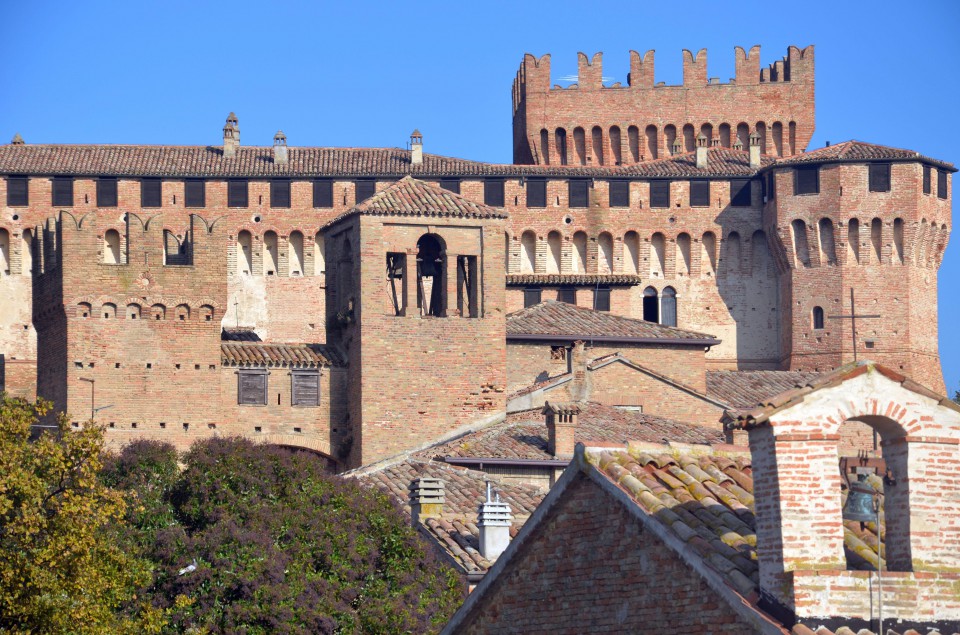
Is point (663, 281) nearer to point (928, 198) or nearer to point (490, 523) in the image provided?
point (928, 198)

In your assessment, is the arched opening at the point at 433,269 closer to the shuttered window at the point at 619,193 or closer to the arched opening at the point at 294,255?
the arched opening at the point at 294,255

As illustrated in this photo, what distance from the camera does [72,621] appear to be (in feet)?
71.8

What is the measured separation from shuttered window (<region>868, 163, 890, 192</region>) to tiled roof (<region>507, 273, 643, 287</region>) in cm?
886

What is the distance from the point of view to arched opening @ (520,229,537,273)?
74438mm

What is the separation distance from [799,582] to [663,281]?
61.9 m

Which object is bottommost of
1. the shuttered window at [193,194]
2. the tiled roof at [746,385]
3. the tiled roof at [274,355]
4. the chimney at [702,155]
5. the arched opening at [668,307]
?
the tiled roof at [746,385]

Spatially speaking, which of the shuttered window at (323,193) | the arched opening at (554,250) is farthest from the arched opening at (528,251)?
the shuttered window at (323,193)

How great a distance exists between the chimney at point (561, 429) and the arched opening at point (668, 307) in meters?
28.2

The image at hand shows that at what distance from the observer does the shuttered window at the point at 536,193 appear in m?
74.5

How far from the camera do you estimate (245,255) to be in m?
73.4

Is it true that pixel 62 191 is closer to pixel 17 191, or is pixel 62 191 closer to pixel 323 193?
pixel 17 191

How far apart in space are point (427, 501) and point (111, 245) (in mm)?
39434

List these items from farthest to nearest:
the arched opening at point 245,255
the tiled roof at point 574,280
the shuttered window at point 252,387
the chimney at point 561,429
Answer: the arched opening at point 245,255 → the tiled roof at point 574,280 → the shuttered window at point 252,387 → the chimney at point 561,429

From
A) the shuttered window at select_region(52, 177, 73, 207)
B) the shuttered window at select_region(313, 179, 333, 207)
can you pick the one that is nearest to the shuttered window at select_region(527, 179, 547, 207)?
the shuttered window at select_region(313, 179, 333, 207)
